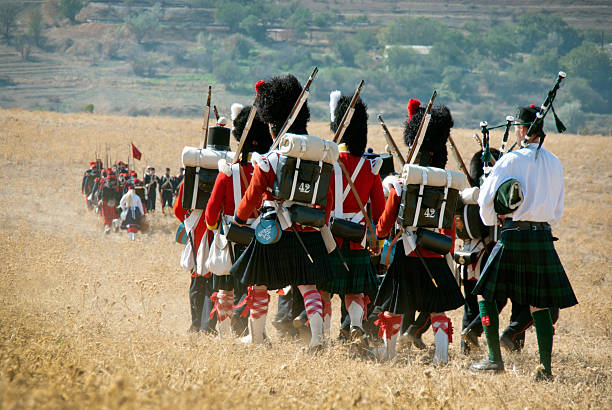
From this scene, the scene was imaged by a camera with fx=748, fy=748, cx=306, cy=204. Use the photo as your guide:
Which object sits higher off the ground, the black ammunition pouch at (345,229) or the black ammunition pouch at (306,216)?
the black ammunition pouch at (306,216)

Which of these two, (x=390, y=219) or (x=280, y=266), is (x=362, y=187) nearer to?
(x=390, y=219)

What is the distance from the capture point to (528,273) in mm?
5445

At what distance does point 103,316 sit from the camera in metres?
6.74

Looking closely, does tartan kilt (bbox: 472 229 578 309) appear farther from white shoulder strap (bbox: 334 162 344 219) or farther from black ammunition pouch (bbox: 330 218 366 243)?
white shoulder strap (bbox: 334 162 344 219)

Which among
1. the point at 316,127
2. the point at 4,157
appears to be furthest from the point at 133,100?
the point at 4,157

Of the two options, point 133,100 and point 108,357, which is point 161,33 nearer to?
point 133,100

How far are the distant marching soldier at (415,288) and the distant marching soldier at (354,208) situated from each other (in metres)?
0.20

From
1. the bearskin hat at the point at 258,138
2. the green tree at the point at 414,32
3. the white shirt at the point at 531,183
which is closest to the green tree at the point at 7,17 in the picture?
the green tree at the point at 414,32

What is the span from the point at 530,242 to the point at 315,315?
5.58 ft

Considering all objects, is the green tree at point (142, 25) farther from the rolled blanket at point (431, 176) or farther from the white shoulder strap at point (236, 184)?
the rolled blanket at point (431, 176)

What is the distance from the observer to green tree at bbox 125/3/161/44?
149 meters

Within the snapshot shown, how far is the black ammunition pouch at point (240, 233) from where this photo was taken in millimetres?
5906

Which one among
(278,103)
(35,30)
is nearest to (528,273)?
(278,103)

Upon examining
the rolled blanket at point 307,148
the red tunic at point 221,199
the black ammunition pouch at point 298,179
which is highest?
the rolled blanket at point 307,148
